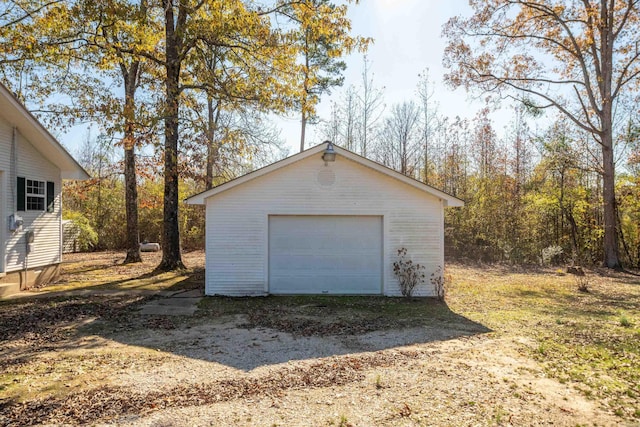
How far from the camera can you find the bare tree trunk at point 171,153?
12.0 m

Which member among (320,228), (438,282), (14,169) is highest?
(14,169)

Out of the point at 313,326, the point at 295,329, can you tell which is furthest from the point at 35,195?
the point at 313,326

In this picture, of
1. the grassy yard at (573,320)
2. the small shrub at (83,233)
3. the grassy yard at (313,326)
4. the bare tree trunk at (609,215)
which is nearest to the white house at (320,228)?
the grassy yard at (313,326)

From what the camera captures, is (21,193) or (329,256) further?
(21,193)

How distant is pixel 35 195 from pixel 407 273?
34.7 ft

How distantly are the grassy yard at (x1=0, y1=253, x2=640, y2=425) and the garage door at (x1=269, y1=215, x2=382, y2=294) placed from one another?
22.6 inches

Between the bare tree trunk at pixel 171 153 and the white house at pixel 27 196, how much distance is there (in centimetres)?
273

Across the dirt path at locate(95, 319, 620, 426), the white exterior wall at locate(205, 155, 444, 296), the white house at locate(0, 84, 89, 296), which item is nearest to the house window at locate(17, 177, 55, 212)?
the white house at locate(0, 84, 89, 296)

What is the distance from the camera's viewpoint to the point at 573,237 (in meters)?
15.9

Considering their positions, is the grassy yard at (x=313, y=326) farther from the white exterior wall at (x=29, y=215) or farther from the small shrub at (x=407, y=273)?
the white exterior wall at (x=29, y=215)

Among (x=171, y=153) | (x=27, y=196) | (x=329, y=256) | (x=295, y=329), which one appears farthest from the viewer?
(x=171, y=153)

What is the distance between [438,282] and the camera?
379 inches

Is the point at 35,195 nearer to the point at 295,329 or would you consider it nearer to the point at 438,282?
the point at 295,329

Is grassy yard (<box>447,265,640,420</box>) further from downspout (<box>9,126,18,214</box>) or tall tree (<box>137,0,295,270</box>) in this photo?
downspout (<box>9,126,18,214</box>)
